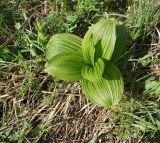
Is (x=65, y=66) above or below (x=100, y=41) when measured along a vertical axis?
below

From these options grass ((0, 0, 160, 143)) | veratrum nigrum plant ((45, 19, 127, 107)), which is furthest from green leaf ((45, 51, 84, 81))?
grass ((0, 0, 160, 143))

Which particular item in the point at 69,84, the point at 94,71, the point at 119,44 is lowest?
the point at 69,84

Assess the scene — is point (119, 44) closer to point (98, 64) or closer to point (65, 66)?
point (98, 64)

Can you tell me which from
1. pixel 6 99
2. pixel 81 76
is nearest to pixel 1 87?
pixel 6 99

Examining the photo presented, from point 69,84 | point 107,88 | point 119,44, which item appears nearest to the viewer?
point 107,88

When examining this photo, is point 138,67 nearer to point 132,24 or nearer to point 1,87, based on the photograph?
point 132,24

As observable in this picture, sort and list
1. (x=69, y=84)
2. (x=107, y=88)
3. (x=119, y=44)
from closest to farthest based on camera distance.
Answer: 1. (x=107, y=88)
2. (x=119, y=44)
3. (x=69, y=84)

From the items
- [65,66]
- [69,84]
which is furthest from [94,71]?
[69,84]
